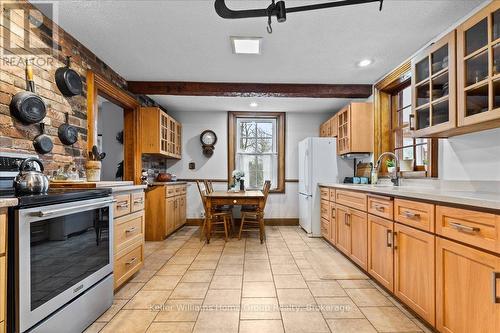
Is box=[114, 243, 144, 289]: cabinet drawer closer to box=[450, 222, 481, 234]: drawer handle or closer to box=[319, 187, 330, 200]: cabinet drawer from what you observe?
box=[450, 222, 481, 234]: drawer handle

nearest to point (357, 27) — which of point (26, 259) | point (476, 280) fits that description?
point (476, 280)

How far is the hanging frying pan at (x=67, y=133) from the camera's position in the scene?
8.04 ft

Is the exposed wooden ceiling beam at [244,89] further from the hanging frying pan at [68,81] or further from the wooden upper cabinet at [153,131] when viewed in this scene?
the hanging frying pan at [68,81]

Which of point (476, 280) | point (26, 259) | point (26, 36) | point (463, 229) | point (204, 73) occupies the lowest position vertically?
point (476, 280)

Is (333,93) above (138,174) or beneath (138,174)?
above

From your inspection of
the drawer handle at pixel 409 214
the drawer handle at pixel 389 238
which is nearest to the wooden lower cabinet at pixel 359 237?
the drawer handle at pixel 389 238

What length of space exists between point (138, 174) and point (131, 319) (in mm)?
2646

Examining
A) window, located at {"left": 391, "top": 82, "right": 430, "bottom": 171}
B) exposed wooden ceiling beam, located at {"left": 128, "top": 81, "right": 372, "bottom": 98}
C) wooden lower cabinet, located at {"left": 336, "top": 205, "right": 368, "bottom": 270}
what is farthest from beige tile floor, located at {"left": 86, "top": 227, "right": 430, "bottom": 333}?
exposed wooden ceiling beam, located at {"left": 128, "top": 81, "right": 372, "bottom": 98}

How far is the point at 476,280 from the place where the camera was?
4.54ft

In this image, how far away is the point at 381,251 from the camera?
2.39 metres

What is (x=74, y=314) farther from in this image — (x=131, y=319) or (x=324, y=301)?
(x=324, y=301)

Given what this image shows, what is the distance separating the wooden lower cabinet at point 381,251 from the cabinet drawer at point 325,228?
1365mm

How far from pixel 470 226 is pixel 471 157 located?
3.69 feet

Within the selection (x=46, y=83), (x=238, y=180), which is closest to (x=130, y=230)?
(x=46, y=83)
